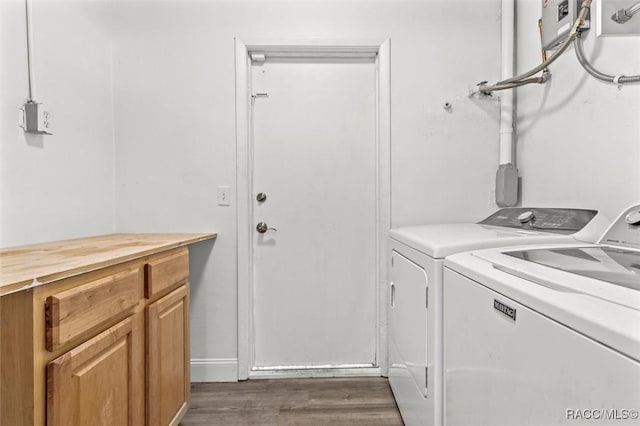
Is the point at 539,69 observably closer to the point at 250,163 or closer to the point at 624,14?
the point at 624,14

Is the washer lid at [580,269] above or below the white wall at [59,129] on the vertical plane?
below

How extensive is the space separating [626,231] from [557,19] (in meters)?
1.02

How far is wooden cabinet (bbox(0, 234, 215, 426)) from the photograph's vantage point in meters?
0.75

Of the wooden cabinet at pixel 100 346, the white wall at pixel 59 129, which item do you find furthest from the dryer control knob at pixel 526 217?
the white wall at pixel 59 129

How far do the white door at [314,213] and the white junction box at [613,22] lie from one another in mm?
1125

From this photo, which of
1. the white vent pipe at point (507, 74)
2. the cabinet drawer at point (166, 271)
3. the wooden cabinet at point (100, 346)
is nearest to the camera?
the wooden cabinet at point (100, 346)

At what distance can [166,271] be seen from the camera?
1.43m

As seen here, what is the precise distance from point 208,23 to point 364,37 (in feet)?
2.99

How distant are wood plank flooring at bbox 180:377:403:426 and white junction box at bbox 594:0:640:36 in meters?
1.79

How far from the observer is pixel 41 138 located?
61.0 inches

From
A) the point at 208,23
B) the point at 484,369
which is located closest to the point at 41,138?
the point at 208,23

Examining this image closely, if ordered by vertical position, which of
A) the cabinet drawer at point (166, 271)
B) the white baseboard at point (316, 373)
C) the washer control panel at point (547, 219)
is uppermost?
the washer control panel at point (547, 219)

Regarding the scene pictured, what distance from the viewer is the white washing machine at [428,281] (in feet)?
3.92

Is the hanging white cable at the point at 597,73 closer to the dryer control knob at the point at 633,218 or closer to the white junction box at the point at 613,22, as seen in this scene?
the white junction box at the point at 613,22
